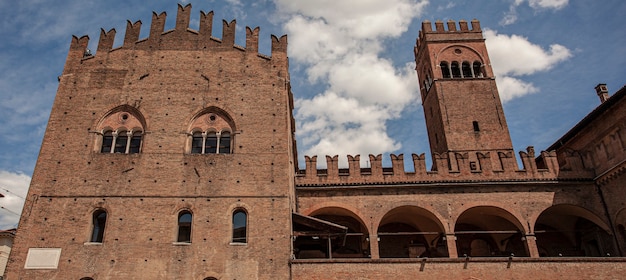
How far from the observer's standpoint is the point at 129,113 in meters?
15.8

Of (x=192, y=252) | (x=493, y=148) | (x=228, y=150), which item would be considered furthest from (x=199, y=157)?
(x=493, y=148)

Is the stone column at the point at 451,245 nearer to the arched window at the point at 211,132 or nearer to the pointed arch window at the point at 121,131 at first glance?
the arched window at the point at 211,132

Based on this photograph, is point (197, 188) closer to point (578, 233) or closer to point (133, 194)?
point (133, 194)

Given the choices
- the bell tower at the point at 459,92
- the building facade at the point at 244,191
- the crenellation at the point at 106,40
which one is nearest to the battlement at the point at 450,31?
the bell tower at the point at 459,92

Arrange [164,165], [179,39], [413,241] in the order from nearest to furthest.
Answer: [164,165]
[179,39]
[413,241]

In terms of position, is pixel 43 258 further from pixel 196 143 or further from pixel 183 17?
pixel 183 17

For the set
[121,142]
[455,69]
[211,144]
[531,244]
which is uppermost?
[455,69]

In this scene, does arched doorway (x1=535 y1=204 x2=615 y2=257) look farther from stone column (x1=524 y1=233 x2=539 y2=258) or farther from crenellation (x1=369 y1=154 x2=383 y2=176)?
crenellation (x1=369 y1=154 x2=383 y2=176)

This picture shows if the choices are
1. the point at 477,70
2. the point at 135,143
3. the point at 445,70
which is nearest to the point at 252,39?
the point at 135,143

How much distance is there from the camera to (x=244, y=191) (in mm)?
14281

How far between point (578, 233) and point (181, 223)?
53.2 ft

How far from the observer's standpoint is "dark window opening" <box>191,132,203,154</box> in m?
15.3

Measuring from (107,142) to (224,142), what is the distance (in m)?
3.91

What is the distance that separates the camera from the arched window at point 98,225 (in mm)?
13555
